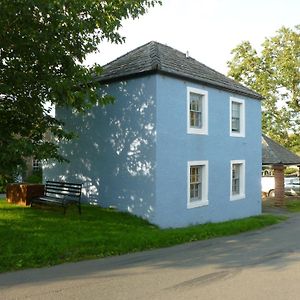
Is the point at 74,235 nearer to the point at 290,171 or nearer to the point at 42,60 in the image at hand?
the point at 42,60

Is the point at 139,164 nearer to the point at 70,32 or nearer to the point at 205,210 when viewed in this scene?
the point at 205,210

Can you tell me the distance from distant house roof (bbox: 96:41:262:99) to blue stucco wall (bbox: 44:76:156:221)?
0.37 metres

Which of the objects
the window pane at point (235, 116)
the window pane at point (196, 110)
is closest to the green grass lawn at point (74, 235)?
the window pane at point (196, 110)

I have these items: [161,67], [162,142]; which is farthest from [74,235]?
[161,67]

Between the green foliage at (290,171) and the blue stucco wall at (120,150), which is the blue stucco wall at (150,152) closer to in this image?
the blue stucco wall at (120,150)

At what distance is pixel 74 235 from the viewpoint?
10961 millimetres

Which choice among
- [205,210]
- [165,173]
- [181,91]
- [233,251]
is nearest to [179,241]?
[233,251]

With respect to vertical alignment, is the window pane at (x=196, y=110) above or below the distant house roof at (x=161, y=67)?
below

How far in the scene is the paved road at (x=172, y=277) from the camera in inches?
264

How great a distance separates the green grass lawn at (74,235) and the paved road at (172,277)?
0.54 metres

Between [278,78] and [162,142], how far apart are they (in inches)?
1019

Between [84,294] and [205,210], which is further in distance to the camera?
[205,210]

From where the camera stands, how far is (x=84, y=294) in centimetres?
667

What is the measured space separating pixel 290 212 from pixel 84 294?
18120 mm
